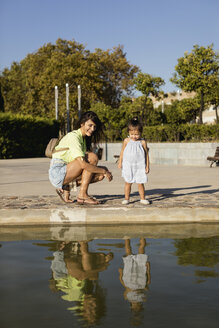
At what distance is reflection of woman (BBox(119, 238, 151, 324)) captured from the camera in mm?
3546

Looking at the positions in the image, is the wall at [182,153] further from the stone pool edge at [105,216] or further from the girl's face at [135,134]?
the stone pool edge at [105,216]

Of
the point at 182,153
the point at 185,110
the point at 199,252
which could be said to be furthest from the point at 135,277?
the point at 185,110

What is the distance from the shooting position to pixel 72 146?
747cm

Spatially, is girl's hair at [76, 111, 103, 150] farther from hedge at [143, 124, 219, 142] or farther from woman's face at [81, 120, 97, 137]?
hedge at [143, 124, 219, 142]

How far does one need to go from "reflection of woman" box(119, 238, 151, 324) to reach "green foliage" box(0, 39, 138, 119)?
50671 mm

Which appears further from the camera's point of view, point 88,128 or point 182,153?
point 182,153

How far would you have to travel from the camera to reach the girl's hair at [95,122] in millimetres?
7591

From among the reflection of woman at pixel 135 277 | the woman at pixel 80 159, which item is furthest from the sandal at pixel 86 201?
the reflection of woman at pixel 135 277

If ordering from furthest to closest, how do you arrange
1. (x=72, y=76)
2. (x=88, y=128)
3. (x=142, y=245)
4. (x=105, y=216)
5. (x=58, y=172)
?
(x=72, y=76) < (x=58, y=172) < (x=88, y=128) < (x=105, y=216) < (x=142, y=245)

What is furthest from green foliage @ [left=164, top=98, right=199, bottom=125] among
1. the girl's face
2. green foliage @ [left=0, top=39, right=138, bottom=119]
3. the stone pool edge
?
the stone pool edge

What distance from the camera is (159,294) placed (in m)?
3.68

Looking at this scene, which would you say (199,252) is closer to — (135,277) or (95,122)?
(135,277)

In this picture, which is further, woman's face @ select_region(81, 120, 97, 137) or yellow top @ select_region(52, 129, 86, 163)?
woman's face @ select_region(81, 120, 97, 137)

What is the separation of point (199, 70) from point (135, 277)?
27223 mm
